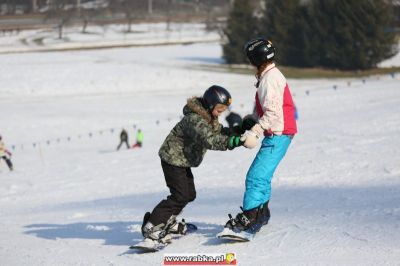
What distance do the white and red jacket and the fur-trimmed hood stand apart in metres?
0.45

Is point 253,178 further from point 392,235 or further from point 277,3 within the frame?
point 277,3

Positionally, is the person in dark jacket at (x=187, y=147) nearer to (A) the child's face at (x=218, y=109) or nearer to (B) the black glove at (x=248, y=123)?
(A) the child's face at (x=218, y=109)

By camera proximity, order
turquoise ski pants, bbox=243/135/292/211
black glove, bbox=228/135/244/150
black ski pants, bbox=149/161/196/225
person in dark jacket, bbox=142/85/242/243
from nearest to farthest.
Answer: black glove, bbox=228/135/244/150 < person in dark jacket, bbox=142/85/242/243 < turquoise ski pants, bbox=243/135/292/211 < black ski pants, bbox=149/161/196/225

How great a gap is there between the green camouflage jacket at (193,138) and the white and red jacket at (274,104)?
0.44m

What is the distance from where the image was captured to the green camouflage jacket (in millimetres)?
6738

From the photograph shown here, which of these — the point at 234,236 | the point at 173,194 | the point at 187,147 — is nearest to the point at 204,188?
the point at 173,194

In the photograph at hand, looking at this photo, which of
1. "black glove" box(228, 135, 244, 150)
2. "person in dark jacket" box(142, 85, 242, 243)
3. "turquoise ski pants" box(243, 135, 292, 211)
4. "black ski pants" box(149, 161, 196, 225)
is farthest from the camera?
"black ski pants" box(149, 161, 196, 225)

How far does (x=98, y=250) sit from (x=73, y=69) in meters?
50.7

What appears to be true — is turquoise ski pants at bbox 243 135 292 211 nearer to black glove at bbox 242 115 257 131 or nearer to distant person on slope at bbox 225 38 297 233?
distant person on slope at bbox 225 38 297 233

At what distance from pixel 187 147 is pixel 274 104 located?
951 millimetres

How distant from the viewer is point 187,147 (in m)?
7.10

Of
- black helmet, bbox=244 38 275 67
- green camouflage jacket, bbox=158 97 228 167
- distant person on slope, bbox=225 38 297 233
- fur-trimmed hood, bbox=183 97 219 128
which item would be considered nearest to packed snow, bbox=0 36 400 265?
distant person on slope, bbox=225 38 297 233

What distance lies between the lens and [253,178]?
6.92 m

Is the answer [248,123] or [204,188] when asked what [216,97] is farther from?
[204,188]
